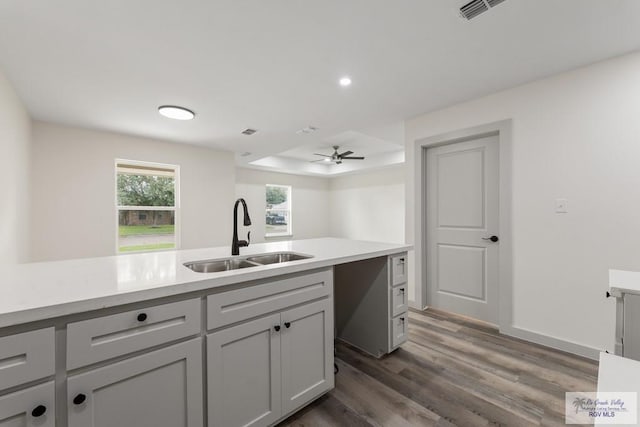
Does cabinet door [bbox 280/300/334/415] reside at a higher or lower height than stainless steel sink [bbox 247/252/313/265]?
lower

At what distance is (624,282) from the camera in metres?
1.17

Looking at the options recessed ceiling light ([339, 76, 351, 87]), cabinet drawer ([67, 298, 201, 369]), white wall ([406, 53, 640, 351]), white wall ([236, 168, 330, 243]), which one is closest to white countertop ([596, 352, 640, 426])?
cabinet drawer ([67, 298, 201, 369])

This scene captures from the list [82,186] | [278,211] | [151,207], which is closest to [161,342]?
[82,186]

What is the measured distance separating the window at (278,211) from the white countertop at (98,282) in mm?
5554

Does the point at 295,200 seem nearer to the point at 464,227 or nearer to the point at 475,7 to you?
the point at 464,227

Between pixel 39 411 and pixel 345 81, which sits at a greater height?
pixel 345 81

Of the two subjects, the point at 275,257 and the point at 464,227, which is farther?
the point at 464,227

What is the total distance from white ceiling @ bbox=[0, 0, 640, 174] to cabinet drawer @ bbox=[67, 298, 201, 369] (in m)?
1.70

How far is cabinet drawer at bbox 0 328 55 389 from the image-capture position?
775 mm

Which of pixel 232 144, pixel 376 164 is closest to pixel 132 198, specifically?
pixel 232 144

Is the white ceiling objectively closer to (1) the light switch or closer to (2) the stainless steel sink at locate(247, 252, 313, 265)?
(1) the light switch

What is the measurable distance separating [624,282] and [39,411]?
2.24 metres

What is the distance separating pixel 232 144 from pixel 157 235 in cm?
199

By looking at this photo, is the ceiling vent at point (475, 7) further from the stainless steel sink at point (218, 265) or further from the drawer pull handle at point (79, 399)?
the drawer pull handle at point (79, 399)
